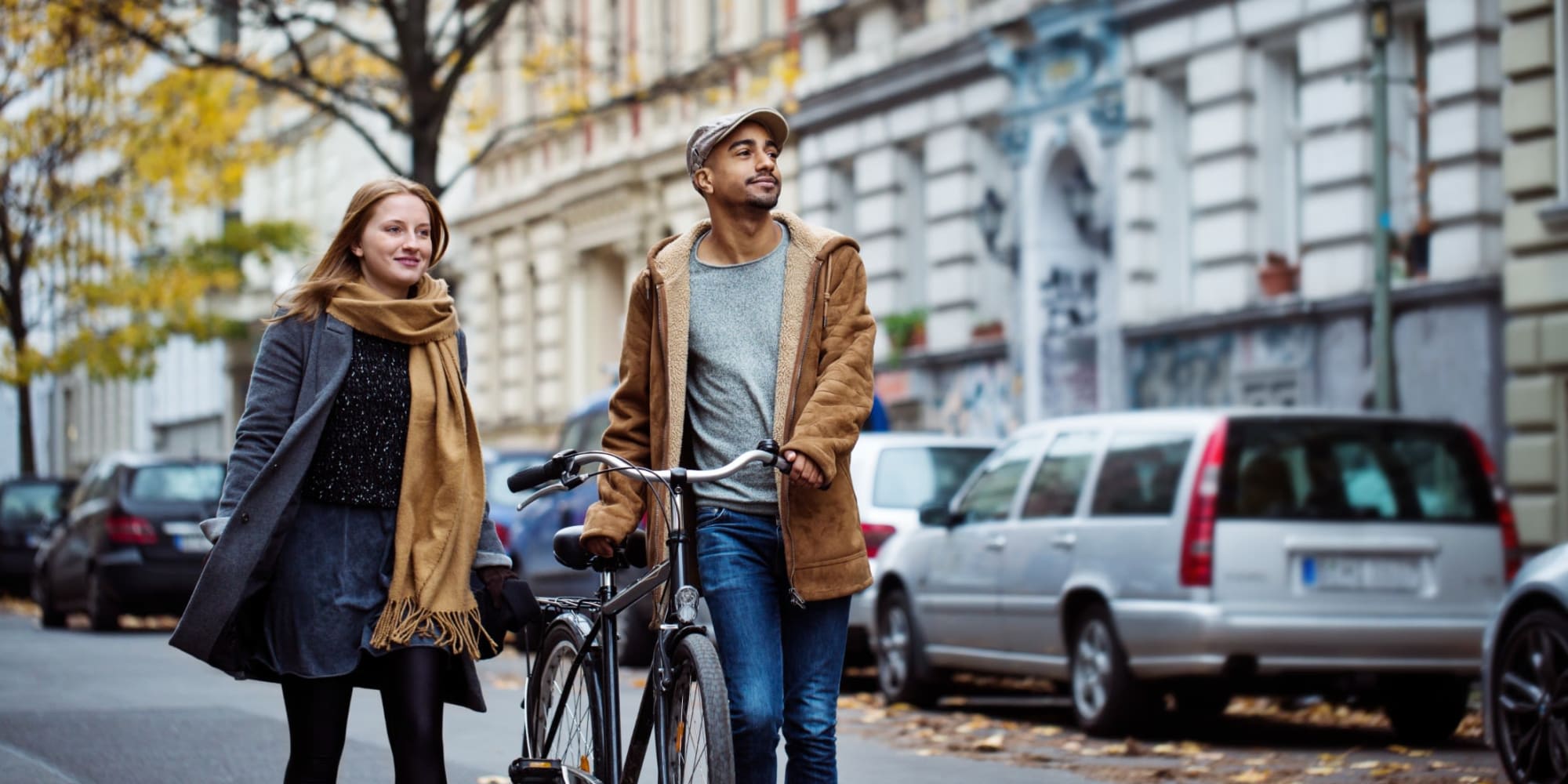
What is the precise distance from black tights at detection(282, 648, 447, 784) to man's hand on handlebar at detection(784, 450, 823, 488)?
0.96 m

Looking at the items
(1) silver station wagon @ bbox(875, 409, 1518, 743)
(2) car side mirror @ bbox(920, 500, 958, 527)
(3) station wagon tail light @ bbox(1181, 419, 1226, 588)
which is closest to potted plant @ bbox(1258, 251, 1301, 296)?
(2) car side mirror @ bbox(920, 500, 958, 527)

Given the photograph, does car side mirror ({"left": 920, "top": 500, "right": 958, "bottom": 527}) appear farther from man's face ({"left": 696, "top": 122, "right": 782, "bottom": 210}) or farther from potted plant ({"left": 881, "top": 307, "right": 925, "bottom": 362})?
potted plant ({"left": 881, "top": 307, "right": 925, "bottom": 362})

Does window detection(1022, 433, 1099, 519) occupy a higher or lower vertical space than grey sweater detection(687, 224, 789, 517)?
lower

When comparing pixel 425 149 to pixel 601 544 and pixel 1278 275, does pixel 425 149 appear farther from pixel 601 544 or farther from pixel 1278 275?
pixel 601 544

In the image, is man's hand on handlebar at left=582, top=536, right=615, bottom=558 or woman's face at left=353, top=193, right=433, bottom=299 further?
man's hand on handlebar at left=582, top=536, right=615, bottom=558

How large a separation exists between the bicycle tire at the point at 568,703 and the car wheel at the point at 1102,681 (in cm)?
490

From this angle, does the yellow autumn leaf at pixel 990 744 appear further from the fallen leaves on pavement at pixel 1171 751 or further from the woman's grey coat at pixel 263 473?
the woman's grey coat at pixel 263 473

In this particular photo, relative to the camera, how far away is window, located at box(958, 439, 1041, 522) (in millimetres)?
12609

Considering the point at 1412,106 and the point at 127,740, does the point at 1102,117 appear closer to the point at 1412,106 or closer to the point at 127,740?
the point at 1412,106

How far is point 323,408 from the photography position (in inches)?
221


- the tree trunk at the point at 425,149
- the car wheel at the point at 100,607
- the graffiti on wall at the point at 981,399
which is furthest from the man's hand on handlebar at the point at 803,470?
the graffiti on wall at the point at 981,399

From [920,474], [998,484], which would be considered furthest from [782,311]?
[920,474]

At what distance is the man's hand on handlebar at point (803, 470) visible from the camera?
5.47 metres

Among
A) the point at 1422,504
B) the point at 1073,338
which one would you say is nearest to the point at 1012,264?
the point at 1073,338
